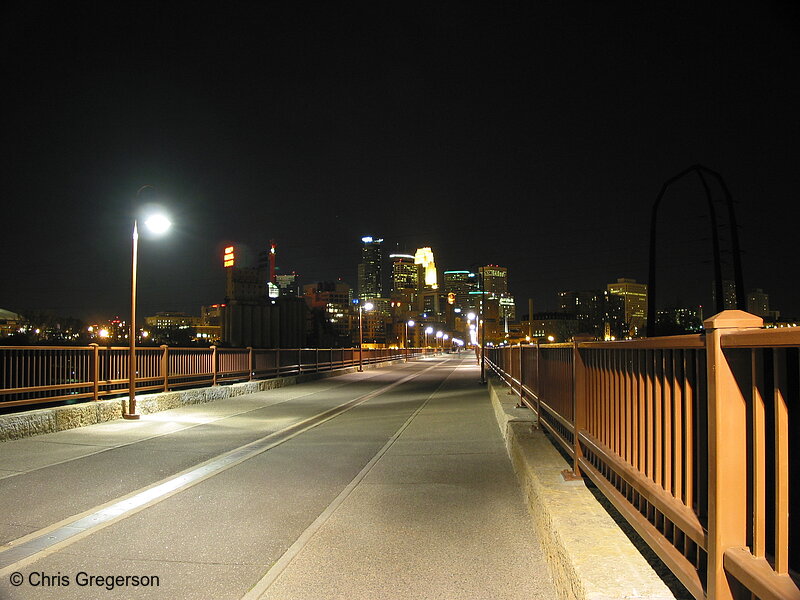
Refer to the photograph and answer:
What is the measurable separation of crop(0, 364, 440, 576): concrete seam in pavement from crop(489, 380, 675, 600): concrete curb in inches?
159

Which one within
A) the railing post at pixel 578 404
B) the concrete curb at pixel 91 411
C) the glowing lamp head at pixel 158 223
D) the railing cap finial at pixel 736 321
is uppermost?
the glowing lamp head at pixel 158 223

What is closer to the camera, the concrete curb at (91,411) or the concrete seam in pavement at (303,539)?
the concrete seam in pavement at (303,539)

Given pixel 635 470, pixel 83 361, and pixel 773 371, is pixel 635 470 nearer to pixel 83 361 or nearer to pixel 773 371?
pixel 773 371

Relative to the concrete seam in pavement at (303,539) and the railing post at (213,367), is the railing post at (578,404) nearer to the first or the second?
the concrete seam in pavement at (303,539)

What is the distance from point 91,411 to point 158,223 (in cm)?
489

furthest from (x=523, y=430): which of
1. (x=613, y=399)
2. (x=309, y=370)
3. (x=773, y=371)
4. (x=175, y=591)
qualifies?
Result: (x=309, y=370)

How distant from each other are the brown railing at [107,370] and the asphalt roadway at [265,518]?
1.31 m

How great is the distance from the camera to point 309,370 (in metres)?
34.8

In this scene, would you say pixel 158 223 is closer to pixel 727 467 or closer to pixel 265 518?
pixel 265 518

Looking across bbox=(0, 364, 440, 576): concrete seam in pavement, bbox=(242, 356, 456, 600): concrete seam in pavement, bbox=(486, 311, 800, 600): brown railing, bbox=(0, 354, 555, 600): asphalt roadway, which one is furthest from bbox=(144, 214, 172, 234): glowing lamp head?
bbox=(486, 311, 800, 600): brown railing

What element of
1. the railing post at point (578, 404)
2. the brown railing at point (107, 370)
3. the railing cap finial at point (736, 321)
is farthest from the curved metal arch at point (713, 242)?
the railing cap finial at point (736, 321)

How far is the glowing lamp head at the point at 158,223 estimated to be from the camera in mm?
15742

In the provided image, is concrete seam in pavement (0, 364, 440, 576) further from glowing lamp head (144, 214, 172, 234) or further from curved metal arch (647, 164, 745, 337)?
curved metal arch (647, 164, 745, 337)

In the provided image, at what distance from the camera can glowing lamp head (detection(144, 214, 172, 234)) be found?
15.7m
